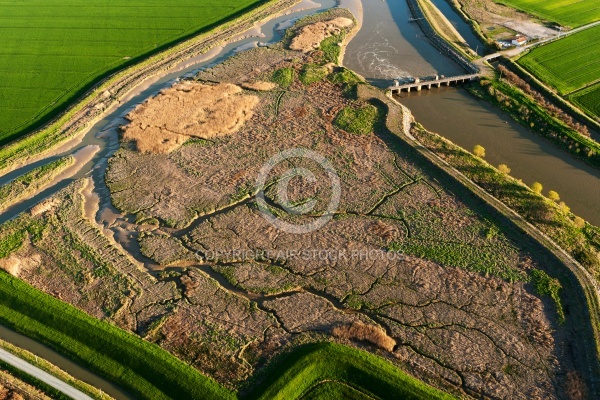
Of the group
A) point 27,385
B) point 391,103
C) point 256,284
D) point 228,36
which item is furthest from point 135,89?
point 27,385

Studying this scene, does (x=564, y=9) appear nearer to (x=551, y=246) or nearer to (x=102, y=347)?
(x=551, y=246)

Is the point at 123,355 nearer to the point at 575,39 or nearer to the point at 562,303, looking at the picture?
the point at 562,303

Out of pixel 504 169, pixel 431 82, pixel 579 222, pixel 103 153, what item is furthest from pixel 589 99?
pixel 103 153

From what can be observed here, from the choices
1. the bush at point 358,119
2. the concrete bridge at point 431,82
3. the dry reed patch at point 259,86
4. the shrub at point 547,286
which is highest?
the concrete bridge at point 431,82

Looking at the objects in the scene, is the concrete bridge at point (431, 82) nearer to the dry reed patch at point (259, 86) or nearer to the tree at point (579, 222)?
Answer: the dry reed patch at point (259, 86)

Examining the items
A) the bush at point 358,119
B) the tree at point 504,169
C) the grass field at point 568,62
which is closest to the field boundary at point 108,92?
the bush at point 358,119

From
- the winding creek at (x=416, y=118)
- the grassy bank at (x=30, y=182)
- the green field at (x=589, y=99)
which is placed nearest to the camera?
the winding creek at (x=416, y=118)
